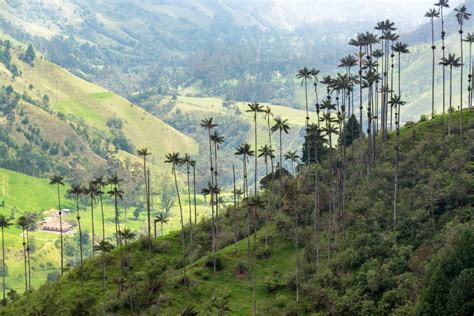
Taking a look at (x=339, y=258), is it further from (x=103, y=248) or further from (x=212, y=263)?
(x=103, y=248)

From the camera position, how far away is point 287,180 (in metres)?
134

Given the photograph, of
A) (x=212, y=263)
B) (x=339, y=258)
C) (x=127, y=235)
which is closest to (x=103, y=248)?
(x=127, y=235)

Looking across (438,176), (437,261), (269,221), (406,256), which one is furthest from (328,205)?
(437,261)

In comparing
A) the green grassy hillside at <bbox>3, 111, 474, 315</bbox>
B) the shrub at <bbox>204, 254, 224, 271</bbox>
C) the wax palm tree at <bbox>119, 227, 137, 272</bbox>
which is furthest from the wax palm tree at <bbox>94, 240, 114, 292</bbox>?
the shrub at <bbox>204, 254, 224, 271</bbox>

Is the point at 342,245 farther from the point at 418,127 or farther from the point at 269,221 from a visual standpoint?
the point at 418,127

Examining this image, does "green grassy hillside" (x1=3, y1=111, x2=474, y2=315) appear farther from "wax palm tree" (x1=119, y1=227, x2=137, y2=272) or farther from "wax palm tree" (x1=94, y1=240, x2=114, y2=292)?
"wax palm tree" (x1=94, y1=240, x2=114, y2=292)

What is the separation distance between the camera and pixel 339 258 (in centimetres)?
9375

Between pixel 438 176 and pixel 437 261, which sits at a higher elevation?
pixel 438 176

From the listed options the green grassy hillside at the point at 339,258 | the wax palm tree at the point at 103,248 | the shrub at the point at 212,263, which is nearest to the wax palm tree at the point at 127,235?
the green grassy hillside at the point at 339,258

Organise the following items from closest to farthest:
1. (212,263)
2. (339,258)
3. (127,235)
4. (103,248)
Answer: (339,258), (103,248), (127,235), (212,263)

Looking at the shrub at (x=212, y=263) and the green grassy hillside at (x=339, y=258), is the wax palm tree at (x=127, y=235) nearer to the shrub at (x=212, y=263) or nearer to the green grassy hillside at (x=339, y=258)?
the green grassy hillside at (x=339, y=258)

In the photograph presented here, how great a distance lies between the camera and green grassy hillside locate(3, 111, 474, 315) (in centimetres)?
7700

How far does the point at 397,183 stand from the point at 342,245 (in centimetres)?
1506

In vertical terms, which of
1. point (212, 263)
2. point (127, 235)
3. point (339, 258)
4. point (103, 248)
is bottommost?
point (212, 263)
